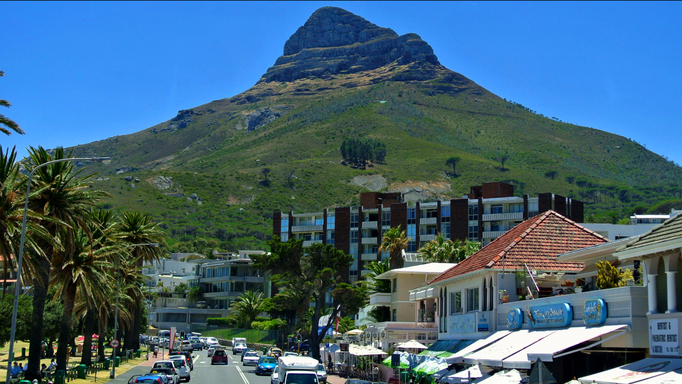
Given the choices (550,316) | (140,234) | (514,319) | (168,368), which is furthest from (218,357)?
(550,316)

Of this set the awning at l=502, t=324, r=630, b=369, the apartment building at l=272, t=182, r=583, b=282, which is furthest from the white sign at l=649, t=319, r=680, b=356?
the apartment building at l=272, t=182, r=583, b=282

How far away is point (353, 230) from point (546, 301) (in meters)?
88.5

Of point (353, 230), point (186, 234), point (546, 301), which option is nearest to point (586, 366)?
point (546, 301)

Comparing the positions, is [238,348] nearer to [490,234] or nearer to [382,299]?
[382,299]

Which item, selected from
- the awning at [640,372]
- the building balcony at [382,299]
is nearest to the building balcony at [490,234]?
the building balcony at [382,299]

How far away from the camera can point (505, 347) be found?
82.6 ft

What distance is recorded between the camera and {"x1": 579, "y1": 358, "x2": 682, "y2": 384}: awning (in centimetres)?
1656

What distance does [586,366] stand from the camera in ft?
80.0

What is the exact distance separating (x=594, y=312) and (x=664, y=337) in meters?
3.54

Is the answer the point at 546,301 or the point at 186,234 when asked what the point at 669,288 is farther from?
the point at 186,234

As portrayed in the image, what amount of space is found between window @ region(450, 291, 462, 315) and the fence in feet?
202

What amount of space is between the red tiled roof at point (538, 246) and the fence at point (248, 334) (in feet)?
215

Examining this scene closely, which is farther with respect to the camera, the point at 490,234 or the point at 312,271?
the point at 490,234

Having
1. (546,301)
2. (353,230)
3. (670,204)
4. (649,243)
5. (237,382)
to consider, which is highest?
(670,204)
